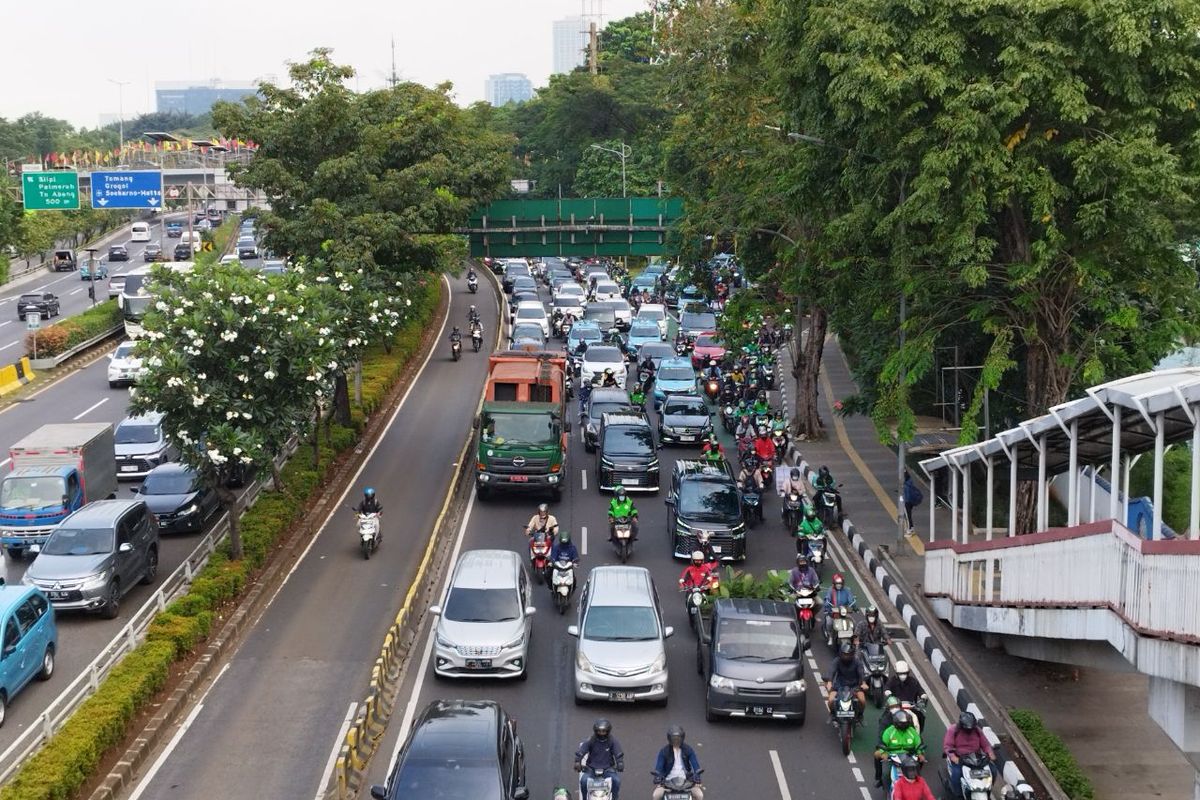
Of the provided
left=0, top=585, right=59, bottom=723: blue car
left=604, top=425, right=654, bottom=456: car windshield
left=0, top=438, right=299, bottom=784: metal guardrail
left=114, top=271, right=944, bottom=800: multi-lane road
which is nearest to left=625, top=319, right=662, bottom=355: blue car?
left=604, top=425, right=654, bottom=456: car windshield

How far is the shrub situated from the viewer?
17078 mm

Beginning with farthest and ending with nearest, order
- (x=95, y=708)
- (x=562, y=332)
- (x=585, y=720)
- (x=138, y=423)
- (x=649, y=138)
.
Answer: (x=649, y=138), (x=562, y=332), (x=138, y=423), (x=585, y=720), (x=95, y=708)

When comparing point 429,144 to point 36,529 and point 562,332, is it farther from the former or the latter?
point 562,332

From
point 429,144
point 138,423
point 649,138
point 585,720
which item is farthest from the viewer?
point 649,138

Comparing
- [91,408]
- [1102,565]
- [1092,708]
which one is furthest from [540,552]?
[91,408]

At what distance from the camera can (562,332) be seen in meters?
57.6

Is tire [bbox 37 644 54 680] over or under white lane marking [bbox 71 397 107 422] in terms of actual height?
under

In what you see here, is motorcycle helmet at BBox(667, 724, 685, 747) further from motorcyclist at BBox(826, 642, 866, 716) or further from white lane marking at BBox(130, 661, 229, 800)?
white lane marking at BBox(130, 661, 229, 800)

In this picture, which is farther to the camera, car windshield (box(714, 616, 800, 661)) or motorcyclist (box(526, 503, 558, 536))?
motorcyclist (box(526, 503, 558, 536))

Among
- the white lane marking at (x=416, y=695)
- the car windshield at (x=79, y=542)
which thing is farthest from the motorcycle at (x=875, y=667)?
the car windshield at (x=79, y=542)

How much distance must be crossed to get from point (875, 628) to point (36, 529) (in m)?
17.6

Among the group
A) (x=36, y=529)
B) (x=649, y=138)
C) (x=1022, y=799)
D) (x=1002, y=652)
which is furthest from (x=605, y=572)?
(x=649, y=138)

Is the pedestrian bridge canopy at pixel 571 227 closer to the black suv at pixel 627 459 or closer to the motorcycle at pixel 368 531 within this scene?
the black suv at pixel 627 459

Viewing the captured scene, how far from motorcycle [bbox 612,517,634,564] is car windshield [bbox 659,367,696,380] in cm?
1608
